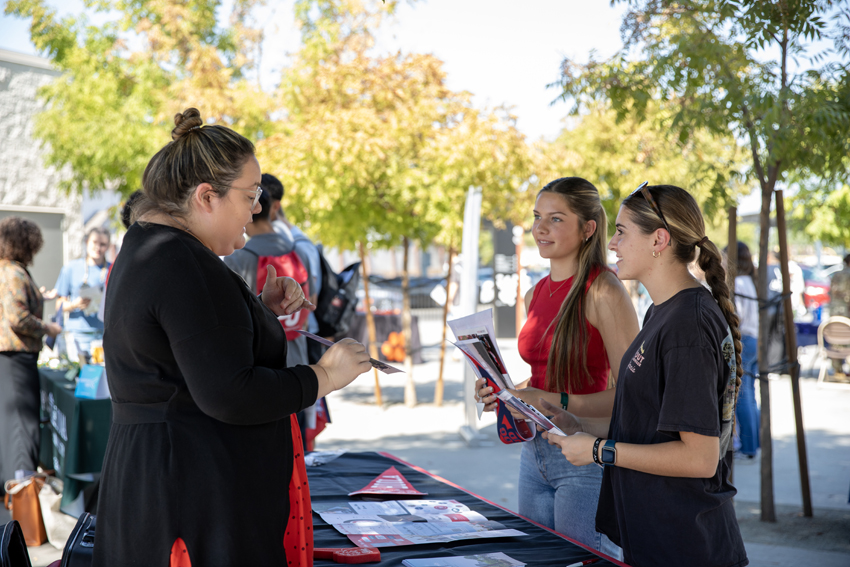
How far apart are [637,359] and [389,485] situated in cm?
112

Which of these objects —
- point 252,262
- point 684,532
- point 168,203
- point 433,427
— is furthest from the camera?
point 433,427

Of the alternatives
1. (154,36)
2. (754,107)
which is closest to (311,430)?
(754,107)

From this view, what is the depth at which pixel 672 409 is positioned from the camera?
65.5 inches

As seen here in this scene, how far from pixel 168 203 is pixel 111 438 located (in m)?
0.53

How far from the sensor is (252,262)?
3.70 metres

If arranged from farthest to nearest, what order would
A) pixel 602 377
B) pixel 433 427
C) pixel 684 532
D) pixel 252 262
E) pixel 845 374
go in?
pixel 845 374, pixel 433 427, pixel 252 262, pixel 602 377, pixel 684 532

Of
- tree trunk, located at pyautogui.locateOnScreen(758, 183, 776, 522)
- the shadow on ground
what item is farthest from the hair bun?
the shadow on ground

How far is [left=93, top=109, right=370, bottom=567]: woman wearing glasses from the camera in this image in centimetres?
140

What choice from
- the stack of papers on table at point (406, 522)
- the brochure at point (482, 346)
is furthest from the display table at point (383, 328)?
the brochure at point (482, 346)

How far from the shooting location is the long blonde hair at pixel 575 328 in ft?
7.95

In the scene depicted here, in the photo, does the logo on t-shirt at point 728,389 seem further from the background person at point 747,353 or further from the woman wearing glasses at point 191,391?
the background person at point 747,353

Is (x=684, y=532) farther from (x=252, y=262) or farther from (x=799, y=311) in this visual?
(x=799, y=311)

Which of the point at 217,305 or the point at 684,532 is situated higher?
the point at 217,305

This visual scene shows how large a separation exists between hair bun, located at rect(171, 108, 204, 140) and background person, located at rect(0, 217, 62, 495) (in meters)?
3.82
